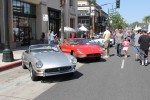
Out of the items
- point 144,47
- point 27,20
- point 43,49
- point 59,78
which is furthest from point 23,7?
point 59,78

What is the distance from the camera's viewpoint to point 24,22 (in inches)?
1222

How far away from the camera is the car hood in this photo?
10.0 metres

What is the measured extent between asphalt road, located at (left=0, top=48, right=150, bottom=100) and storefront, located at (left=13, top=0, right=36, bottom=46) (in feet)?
56.4

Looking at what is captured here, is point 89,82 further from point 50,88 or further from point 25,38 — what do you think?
point 25,38

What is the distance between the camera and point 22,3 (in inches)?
1172

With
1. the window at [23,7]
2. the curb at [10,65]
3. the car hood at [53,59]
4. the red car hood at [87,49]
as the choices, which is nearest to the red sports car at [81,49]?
the red car hood at [87,49]

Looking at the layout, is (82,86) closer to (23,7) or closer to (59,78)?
(59,78)

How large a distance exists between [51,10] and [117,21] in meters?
80.4

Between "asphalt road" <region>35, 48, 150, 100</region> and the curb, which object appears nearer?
"asphalt road" <region>35, 48, 150, 100</region>

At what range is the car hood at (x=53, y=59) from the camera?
10.0m

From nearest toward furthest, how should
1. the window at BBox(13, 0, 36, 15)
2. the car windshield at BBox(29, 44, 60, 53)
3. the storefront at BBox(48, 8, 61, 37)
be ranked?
1. the car windshield at BBox(29, 44, 60, 53)
2. the window at BBox(13, 0, 36, 15)
3. the storefront at BBox(48, 8, 61, 37)

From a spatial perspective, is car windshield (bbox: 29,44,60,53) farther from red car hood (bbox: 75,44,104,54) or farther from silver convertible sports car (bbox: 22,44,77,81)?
red car hood (bbox: 75,44,104,54)

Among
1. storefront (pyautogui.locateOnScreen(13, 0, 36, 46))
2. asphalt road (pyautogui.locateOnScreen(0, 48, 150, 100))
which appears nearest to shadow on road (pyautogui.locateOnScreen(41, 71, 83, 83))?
asphalt road (pyautogui.locateOnScreen(0, 48, 150, 100))

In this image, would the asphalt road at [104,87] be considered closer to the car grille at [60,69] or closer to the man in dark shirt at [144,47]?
the car grille at [60,69]
